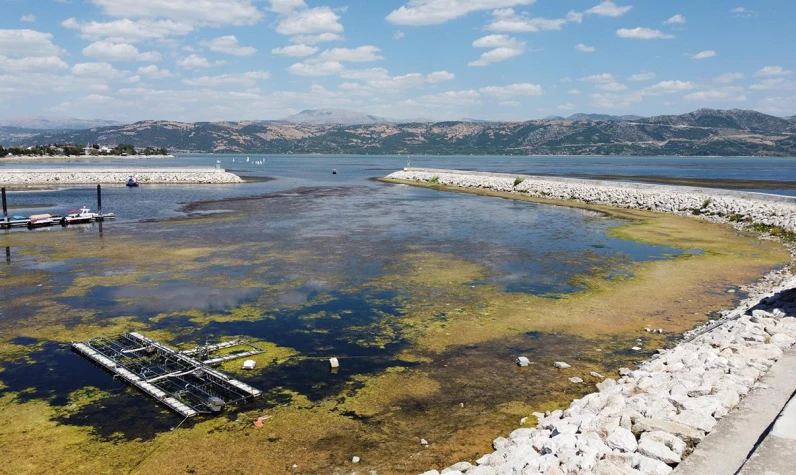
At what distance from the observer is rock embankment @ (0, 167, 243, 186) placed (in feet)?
305

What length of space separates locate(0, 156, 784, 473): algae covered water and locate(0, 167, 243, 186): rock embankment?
2262 inches

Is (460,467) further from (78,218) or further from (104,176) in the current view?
(104,176)

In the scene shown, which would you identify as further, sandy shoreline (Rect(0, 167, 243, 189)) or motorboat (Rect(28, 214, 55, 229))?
sandy shoreline (Rect(0, 167, 243, 189))

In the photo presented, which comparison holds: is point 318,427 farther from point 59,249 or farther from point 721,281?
point 59,249

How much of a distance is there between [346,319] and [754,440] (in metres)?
14.2

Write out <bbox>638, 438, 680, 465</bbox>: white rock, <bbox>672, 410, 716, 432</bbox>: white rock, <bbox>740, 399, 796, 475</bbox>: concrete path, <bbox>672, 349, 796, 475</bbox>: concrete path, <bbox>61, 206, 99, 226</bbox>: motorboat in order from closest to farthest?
<bbox>740, 399, 796, 475</bbox>: concrete path, <bbox>672, 349, 796, 475</bbox>: concrete path, <bbox>638, 438, 680, 465</bbox>: white rock, <bbox>672, 410, 716, 432</bbox>: white rock, <bbox>61, 206, 99, 226</bbox>: motorboat

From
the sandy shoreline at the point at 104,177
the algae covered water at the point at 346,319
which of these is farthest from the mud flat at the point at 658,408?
the sandy shoreline at the point at 104,177

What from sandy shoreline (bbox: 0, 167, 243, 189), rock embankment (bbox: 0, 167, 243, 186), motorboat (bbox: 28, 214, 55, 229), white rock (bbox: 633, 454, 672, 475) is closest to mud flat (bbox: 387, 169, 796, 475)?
white rock (bbox: 633, 454, 672, 475)

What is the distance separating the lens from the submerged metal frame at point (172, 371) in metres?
13.8

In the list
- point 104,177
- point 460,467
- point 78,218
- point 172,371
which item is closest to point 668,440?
point 460,467

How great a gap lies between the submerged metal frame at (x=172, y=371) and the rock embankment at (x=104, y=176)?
8755cm

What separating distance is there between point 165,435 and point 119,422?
4.96ft

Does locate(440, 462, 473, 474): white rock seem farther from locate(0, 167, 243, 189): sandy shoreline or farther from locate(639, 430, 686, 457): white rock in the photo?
locate(0, 167, 243, 189): sandy shoreline

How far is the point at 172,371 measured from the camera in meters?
15.8
